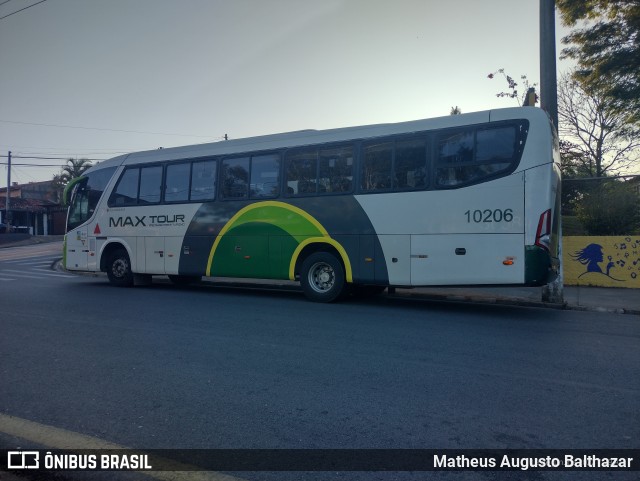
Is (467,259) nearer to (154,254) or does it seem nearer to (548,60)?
(548,60)

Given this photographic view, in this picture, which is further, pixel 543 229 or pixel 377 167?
pixel 377 167

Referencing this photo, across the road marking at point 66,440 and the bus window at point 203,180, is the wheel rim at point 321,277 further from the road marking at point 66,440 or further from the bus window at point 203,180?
the road marking at point 66,440

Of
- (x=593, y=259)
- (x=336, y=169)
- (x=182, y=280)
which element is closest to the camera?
(x=336, y=169)

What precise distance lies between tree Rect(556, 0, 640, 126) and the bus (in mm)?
7921

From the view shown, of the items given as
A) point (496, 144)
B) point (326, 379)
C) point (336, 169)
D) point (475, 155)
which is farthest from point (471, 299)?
point (326, 379)

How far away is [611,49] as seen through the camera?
1547 cm

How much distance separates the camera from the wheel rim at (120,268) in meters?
13.9

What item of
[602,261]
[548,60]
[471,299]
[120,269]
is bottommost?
[471,299]

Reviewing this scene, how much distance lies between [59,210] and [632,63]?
187ft

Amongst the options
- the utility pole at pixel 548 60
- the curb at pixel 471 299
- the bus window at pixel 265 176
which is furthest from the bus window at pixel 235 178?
the utility pole at pixel 548 60

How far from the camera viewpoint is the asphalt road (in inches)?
152

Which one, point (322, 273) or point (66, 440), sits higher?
point (322, 273)

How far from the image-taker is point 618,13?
15.2m

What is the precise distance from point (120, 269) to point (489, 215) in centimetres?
1002
